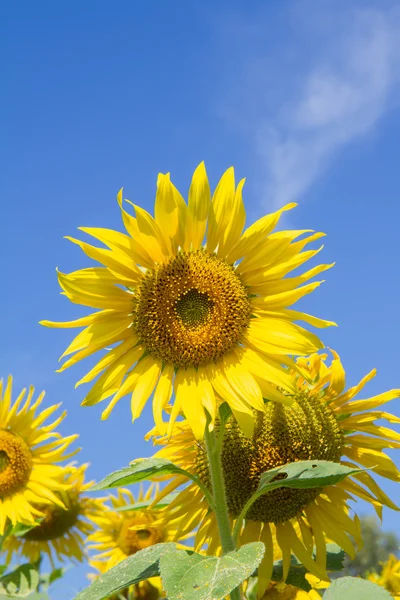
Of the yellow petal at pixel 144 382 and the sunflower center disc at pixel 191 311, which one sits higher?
the sunflower center disc at pixel 191 311

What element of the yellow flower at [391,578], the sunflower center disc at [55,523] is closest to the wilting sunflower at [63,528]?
the sunflower center disc at [55,523]

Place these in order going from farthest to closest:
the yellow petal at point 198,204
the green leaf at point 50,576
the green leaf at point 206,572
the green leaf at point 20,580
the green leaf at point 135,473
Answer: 1. the green leaf at point 50,576
2. the green leaf at point 20,580
3. the yellow petal at point 198,204
4. the green leaf at point 135,473
5. the green leaf at point 206,572

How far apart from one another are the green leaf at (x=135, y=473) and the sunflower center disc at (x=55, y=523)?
3869mm

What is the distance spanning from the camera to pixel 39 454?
586 cm

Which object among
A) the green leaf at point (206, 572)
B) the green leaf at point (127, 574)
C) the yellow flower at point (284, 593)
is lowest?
the yellow flower at point (284, 593)

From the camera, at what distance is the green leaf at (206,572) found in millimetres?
2016

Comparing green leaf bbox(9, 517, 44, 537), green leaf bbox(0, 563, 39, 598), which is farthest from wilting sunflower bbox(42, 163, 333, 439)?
green leaf bbox(9, 517, 44, 537)

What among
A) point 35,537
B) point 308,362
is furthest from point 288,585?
point 35,537

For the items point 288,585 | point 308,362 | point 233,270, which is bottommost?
point 288,585

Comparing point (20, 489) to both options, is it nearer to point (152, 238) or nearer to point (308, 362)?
point (308, 362)

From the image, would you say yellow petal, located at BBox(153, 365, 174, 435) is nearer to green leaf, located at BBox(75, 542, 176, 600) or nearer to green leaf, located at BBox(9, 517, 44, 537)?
green leaf, located at BBox(75, 542, 176, 600)

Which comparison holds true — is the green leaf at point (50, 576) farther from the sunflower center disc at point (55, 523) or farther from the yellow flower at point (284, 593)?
the yellow flower at point (284, 593)

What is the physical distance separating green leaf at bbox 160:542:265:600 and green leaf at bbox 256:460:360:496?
256 millimetres

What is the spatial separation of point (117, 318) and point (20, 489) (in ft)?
10.6
